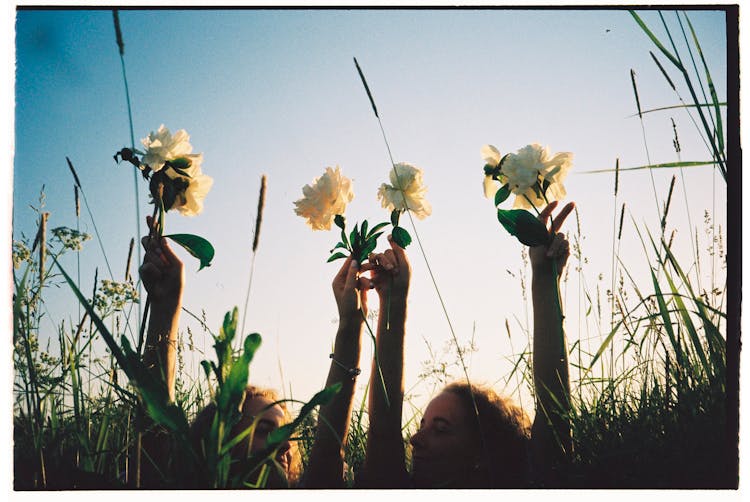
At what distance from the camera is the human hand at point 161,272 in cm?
147

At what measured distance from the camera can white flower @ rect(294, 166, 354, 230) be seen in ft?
5.26

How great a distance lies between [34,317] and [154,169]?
17.4 inches

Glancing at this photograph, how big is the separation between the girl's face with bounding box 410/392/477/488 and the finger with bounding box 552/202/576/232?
1.84ft

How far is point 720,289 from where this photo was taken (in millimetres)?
1444

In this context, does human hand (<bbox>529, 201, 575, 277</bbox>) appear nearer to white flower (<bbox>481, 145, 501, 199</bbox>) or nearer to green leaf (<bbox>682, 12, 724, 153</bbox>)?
white flower (<bbox>481, 145, 501, 199</bbox>)

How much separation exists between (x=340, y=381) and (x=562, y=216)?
70cm

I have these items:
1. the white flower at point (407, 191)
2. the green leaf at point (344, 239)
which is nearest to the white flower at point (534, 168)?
the white flower at point (407, 191)

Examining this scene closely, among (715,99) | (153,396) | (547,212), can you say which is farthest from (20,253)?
(715,99)

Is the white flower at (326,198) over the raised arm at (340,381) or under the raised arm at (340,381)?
over

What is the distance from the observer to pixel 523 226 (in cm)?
157

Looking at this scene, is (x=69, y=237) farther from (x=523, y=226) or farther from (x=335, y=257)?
(x=523, y=226)

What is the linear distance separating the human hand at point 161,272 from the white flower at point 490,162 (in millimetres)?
827

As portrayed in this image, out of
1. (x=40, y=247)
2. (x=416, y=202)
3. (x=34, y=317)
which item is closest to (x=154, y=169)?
(x=40, y=247)

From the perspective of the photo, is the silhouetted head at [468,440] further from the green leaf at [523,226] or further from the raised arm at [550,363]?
the green leaf at [523,226]
